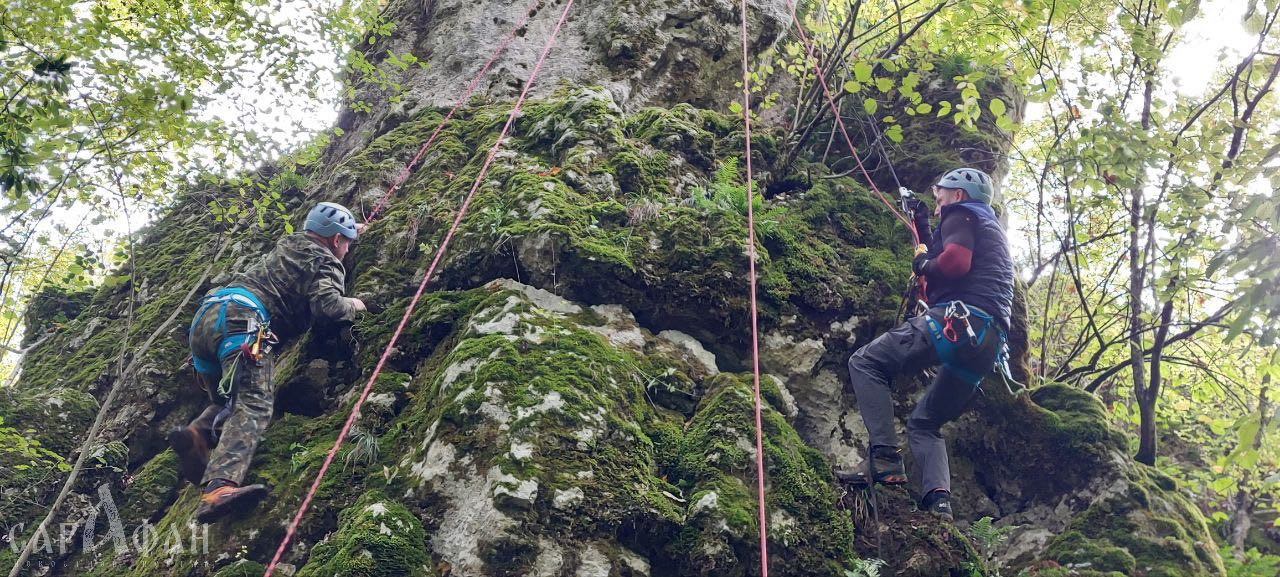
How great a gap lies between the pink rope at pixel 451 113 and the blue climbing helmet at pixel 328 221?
861 mm

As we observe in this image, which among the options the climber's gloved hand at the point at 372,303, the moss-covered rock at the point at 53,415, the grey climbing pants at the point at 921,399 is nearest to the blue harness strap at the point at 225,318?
the climber's gloved hand at the point at 372,303

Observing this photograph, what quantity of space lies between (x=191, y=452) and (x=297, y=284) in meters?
1.45

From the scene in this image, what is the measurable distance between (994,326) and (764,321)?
5.36 feet

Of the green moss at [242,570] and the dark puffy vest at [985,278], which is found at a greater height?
the dark puffy vest at [985,278]

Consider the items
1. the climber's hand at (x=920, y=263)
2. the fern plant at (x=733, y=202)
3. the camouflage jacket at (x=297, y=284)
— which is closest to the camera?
the climber's hand at (x=920, y=263)

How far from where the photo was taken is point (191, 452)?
5.35 m

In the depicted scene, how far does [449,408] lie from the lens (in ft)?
15.7

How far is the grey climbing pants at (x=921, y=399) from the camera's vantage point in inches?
219

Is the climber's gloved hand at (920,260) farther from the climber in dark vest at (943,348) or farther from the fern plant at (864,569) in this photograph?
the fern plant at (864,569)

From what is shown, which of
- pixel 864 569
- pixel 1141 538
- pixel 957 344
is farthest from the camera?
pixel 1141 538

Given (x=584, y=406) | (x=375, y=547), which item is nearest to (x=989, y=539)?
(x=584, y=406)

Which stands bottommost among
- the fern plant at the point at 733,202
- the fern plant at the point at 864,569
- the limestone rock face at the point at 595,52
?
the fern plant at the point at 864,569

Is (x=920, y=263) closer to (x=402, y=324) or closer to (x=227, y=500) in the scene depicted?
(x=402, y=324)

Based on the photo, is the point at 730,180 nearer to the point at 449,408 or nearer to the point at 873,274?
the point at 873,274
